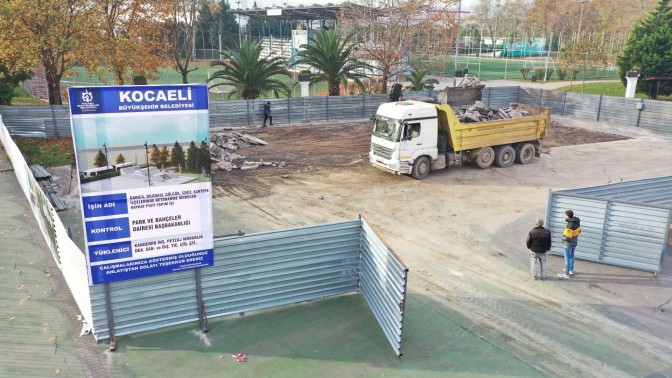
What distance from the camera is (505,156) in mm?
20031

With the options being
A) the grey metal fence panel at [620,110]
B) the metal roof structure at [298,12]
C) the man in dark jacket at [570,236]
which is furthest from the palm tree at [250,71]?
the metal roof structure at [298,12]

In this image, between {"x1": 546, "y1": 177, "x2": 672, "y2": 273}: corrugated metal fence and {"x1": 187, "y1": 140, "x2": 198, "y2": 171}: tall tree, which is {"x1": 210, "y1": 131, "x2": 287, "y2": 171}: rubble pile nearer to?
{"x1": 546, "y1": 177, "x2": 672, "y2": 273}: corrugated metal fence

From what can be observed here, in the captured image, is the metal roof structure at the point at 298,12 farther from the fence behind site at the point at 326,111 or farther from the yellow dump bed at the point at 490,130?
the yellow dump bed at the point at 490,130

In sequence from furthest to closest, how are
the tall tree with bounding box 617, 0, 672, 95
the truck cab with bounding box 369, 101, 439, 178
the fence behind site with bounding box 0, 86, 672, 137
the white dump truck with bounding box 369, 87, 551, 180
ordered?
the tall tree with bounding box 617, 0, 672, 95
the fence behind site with bounding box 0, 86, 672, 137
the white dump truck with bounding box 369, 87, 551, 180
the truck cab with bounding box 369, 101, 439, 178

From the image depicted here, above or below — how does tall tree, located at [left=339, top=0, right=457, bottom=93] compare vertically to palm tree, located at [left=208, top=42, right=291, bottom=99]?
above

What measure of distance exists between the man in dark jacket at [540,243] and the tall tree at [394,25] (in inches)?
928

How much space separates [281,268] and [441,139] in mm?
10780

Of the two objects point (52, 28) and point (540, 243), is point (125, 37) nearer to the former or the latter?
point (52, 28)

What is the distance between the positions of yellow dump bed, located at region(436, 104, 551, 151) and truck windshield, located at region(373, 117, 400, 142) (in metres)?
1.66

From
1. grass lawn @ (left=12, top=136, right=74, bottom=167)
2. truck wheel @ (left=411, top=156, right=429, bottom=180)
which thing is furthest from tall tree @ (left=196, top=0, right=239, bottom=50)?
truck wheel @ (left=411, top=156, right=429, bottom=180)

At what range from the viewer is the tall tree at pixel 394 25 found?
3388 cm

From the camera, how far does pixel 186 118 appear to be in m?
7.89

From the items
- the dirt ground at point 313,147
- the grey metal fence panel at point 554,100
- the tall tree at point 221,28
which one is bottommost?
the dirt ground at point 313,147

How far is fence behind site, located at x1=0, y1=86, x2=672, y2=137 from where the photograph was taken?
80.0ft
